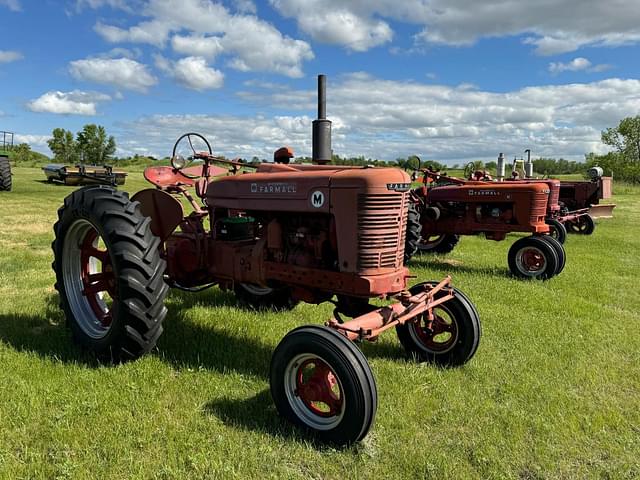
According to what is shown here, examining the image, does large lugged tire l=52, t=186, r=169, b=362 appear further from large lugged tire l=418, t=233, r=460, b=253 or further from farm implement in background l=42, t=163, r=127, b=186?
farm implement in background l=42, t=163, r=127, b=186

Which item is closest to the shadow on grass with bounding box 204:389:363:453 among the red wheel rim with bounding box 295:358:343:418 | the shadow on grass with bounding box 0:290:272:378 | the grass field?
the grass field

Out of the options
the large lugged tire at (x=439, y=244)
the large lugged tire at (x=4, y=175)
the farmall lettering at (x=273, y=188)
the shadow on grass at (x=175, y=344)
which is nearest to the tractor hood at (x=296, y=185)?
the farmall lettering at (x=273, y=188)

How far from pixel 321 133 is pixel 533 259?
188 inches

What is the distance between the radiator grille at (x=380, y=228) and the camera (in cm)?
324

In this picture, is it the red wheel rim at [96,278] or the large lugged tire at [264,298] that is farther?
the large lugged tire at [264,298]

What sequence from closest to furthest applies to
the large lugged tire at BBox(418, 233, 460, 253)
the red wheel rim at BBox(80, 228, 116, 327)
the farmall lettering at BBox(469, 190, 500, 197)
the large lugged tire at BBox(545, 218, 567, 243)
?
the red wheel rim at BBox(80, 228, 116, 327), the farmall lettering at BBox(469, 190, 500, 197), the large lugged tire at BBox(418, 233, 460, 253), the large lugged tire at BBox(545, 218, 567, 243)

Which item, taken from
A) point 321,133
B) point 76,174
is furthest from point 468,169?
point 76,174

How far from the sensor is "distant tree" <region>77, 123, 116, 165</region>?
46.4m

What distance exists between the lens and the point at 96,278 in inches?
165

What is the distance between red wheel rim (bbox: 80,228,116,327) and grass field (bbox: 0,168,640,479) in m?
0.35

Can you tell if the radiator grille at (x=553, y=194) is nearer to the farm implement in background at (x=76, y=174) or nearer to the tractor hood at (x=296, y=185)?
the tractor hood at (x=296, y=185)

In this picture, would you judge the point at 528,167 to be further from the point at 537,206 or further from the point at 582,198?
the point at 537,206

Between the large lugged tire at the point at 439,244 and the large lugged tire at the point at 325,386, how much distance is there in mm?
6542

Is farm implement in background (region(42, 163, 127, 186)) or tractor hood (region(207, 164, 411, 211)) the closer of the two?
tractor hood (region(207, 164, 411, 211))
